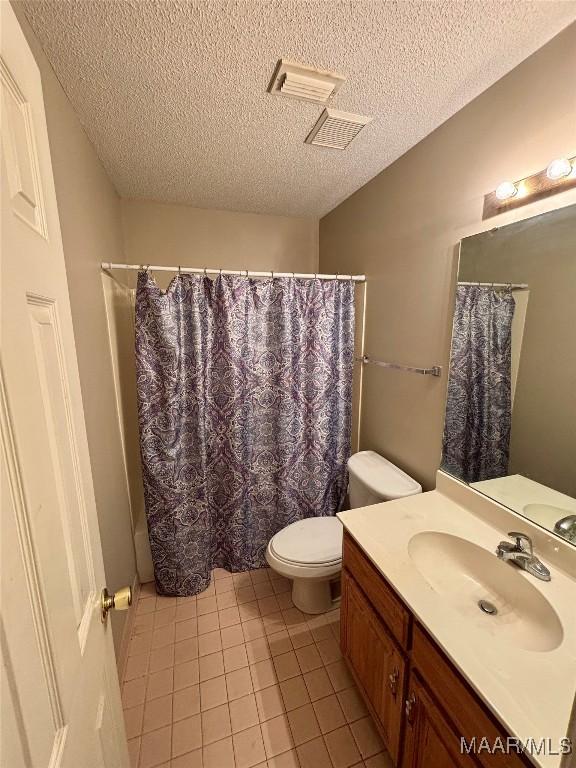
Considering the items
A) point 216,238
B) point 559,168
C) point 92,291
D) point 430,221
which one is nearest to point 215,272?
point 92,291

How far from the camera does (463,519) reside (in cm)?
123

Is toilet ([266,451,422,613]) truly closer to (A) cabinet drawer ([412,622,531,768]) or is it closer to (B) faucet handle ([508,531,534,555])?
(B) faucet handle ([508,531,534,555])

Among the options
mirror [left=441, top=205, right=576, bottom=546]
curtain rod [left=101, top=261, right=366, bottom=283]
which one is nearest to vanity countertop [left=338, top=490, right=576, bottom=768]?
Answer: mirror [left=441, top=205, right=576, bottom=546]

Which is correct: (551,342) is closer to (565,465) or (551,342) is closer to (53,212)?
(565,465)

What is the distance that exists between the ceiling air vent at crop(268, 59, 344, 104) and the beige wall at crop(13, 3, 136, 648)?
0.71 m

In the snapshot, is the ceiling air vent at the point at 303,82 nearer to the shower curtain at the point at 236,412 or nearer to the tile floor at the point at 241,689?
the shower curtain at the point at 236,412

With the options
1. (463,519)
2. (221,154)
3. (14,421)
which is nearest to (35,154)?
(14,421)

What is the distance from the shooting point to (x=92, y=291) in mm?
1344

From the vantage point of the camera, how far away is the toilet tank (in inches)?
59.9

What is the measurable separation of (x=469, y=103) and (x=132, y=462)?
238 cm

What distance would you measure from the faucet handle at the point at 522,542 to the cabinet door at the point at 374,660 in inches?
19.9

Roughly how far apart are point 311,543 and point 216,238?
6.85ft

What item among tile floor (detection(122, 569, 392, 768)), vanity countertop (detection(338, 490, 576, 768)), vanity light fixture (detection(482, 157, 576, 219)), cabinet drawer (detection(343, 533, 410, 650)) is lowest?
tile floor (detection(122, 569, 392, 768))

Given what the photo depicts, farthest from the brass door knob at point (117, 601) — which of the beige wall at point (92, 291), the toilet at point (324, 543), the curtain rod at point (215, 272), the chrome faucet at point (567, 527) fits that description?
the curtain rod at point (215, 272)
